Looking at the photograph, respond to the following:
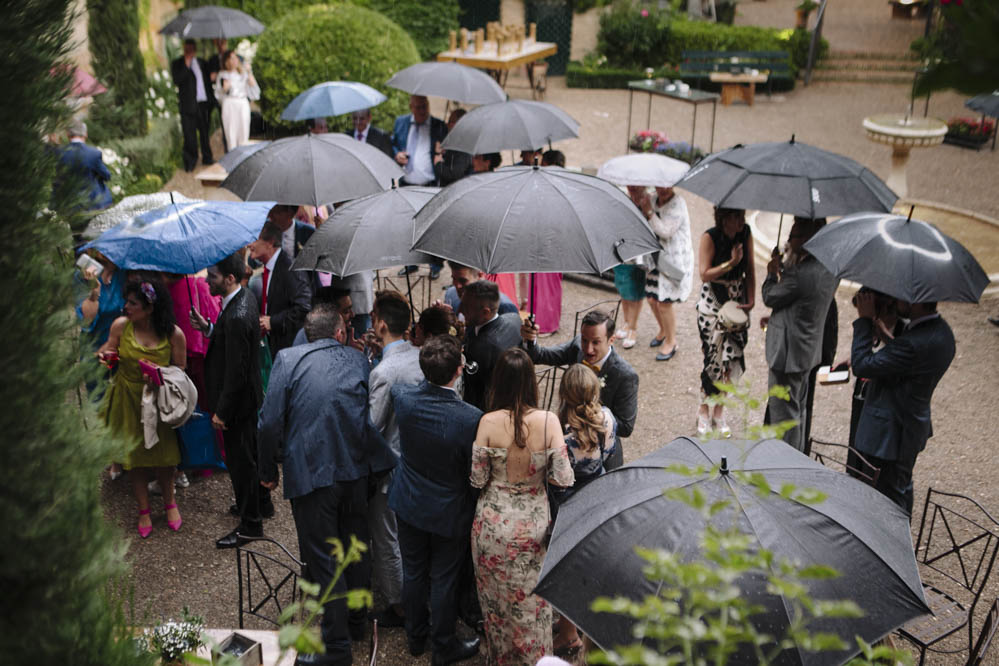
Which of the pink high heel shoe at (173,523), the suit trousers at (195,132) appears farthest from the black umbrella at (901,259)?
the suit trousers at (195,132)

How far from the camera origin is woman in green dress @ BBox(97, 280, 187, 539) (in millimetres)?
5457

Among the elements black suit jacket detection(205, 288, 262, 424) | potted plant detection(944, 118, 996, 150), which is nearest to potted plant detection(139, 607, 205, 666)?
black suit jacket detection(205, 288, 262, 424)

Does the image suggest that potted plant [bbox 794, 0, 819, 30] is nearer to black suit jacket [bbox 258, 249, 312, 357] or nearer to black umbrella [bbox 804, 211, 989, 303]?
black umbrella [bbox 804, 211, 989, 303]

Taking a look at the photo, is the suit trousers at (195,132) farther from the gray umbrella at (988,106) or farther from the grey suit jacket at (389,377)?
the gray umbrella at (988,106)

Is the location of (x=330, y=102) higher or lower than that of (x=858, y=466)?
higher

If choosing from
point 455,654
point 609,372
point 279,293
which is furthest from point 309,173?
point 455,654

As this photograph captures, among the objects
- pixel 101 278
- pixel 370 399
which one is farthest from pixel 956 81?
pixel 101 278

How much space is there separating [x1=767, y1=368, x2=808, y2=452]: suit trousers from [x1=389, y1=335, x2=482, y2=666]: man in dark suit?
2.61m

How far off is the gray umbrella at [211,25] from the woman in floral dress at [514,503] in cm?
960

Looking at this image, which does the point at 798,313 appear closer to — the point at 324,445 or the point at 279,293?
the point at 324,445

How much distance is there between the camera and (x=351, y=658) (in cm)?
478

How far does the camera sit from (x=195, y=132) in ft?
43.4

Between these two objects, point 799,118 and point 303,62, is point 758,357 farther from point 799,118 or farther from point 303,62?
point 799,118

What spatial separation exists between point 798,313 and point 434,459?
9.35ft
